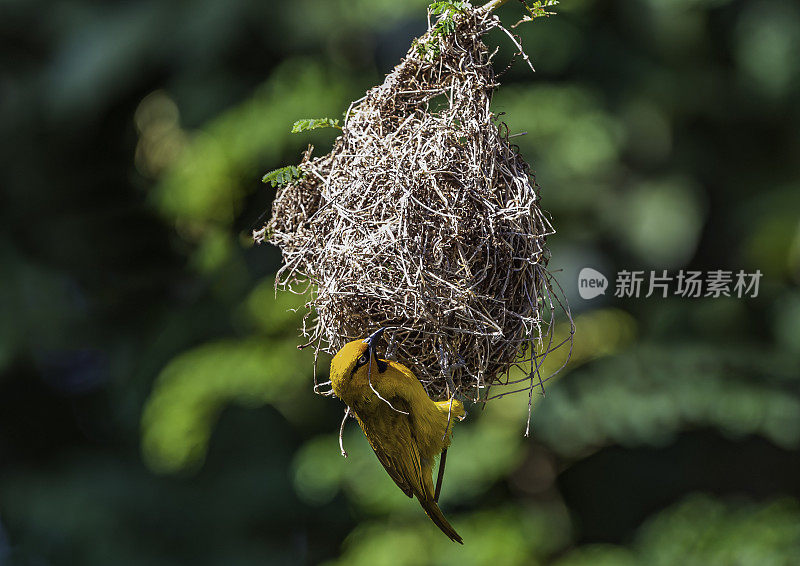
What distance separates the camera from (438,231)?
1.39 m

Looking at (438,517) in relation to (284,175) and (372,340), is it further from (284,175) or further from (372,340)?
(284,175)

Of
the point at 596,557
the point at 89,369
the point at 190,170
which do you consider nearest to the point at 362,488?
the point at 596,557

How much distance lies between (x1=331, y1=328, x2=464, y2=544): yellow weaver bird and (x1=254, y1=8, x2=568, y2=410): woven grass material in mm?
67

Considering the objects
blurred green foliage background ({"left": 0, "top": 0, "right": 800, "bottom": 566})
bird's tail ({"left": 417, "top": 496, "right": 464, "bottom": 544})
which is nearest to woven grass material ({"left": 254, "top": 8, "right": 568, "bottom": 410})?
Answer: bird's tail ({"left": 417, "top": 496, "right": 464, "bottom": 544})

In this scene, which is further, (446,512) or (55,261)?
(55,261)

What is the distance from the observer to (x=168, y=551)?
440cm

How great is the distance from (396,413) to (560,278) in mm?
1912

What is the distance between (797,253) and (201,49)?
107 inches

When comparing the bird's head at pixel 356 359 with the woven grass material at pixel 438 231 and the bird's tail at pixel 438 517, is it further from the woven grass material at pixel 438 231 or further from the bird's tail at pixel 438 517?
the bird's tail at pixel 438 517

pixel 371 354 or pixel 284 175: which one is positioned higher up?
pixel 284 175

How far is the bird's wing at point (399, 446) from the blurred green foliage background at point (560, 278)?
1.84 meters

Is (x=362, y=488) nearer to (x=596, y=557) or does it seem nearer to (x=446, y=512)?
(x=446, y=512)

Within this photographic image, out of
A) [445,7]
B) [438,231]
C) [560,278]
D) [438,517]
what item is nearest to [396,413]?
[438,517]

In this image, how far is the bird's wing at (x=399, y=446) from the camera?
137 cm
